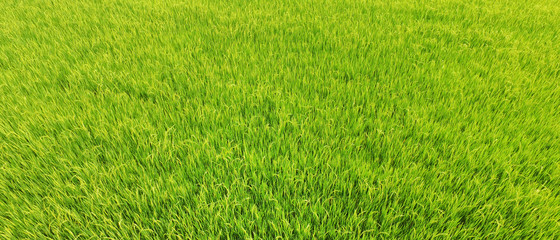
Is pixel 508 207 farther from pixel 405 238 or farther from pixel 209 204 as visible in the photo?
pixel 209 204

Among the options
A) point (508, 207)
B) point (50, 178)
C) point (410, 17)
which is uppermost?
point (410, 17)

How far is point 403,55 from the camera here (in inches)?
101

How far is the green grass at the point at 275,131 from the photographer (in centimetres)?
118

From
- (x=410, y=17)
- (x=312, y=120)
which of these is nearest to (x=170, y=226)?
(x=312, y=120)

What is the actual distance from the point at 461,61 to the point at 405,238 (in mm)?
1991

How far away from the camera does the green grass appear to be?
3.89 feet

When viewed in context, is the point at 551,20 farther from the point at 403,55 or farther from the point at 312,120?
the point at 312,120

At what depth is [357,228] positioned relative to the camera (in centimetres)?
116

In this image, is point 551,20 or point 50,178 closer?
point 50,178

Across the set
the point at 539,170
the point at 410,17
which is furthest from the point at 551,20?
the point at 539,170

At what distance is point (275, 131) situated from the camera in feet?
5.45

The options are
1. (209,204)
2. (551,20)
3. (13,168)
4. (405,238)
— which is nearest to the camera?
(405,238)

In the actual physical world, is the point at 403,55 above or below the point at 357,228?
Result: above

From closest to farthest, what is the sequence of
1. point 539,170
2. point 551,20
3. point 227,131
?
point 539,170 < point 227,131 < point 551,20
